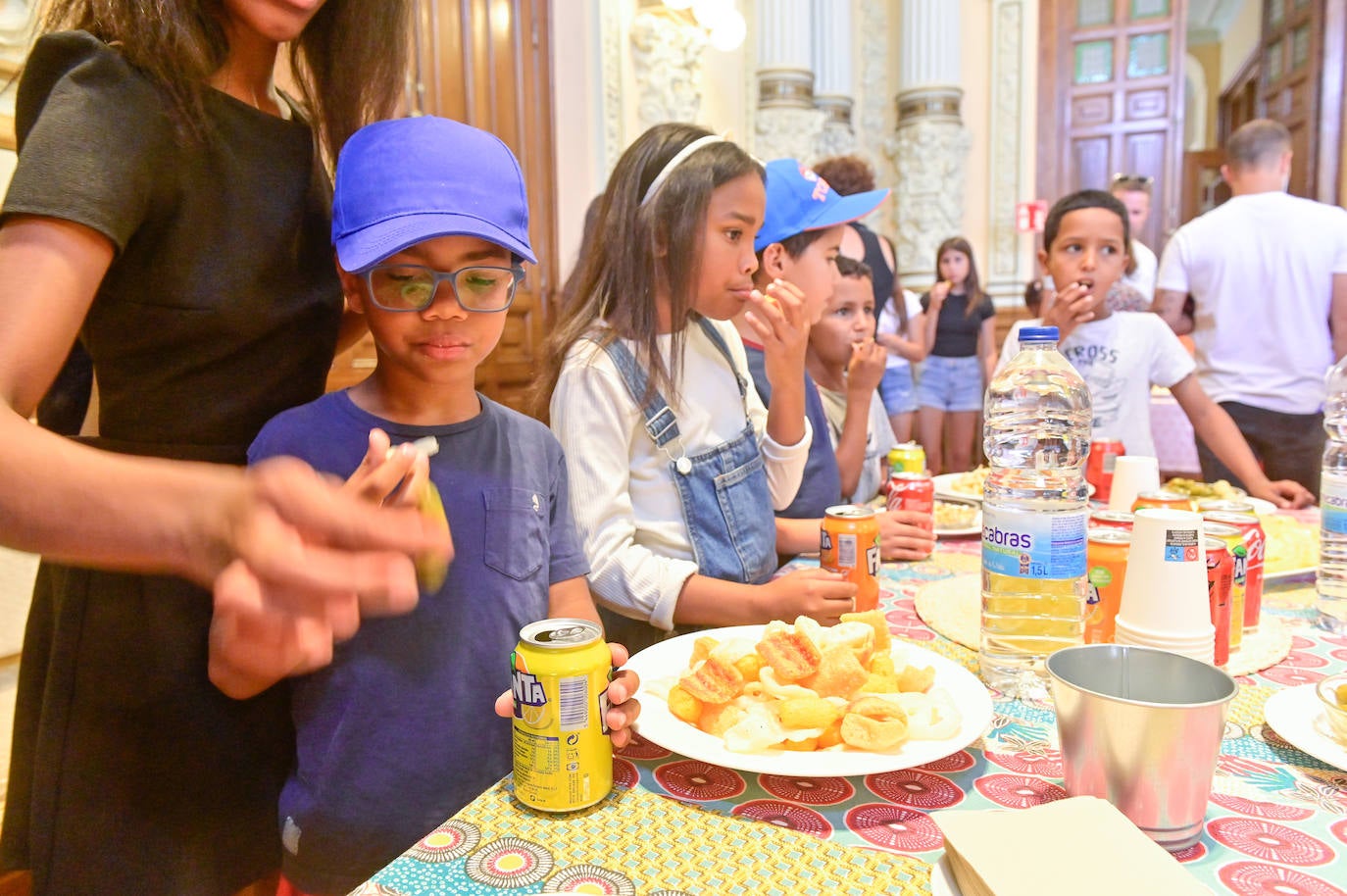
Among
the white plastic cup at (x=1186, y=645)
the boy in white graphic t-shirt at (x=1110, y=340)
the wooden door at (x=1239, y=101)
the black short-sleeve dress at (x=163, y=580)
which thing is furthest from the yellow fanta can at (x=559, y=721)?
the wooden door at (x=1239, y=101)

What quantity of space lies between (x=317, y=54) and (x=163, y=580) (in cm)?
71

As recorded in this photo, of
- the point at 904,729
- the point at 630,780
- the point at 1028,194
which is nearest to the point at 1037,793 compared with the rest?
the point at 904,729

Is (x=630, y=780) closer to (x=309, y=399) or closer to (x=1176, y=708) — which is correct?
(x=1176, y=708)

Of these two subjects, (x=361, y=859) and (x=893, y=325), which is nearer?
(x=361, y=859)

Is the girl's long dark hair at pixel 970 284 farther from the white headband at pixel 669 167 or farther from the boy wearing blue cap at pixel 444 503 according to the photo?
the boy wearing blue cap at pixel 444 503

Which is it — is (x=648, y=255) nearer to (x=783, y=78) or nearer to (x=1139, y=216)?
(x=1139, y=216)

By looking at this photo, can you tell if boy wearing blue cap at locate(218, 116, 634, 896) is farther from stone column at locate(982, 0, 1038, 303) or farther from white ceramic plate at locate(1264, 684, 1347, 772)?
stone column at locate(982, 0, 1038, 303)

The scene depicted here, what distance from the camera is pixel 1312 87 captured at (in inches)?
235

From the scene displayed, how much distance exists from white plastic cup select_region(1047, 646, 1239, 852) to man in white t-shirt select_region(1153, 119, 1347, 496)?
9.83ft

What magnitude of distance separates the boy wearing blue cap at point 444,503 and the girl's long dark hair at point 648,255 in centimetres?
36

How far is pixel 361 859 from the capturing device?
95cm

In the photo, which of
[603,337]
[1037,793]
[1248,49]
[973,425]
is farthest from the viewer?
[1248,49]

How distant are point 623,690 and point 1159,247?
8238mm

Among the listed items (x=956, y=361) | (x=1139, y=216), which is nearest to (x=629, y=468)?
(x=956, y=361)
